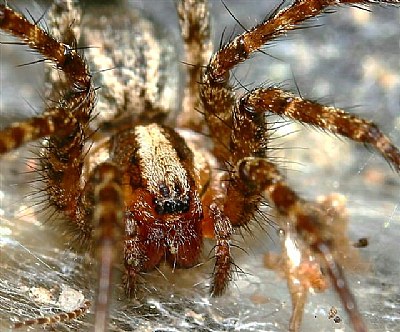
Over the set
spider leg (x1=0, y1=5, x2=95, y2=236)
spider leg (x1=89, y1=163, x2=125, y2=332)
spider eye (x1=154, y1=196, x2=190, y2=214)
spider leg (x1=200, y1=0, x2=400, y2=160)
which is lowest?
spider leg (x1=89, y1=163, x2=125, y2=332)

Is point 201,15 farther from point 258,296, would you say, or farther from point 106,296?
point 106,296

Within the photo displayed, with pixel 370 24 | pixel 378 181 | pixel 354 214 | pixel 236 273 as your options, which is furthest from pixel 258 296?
pixel 370 24

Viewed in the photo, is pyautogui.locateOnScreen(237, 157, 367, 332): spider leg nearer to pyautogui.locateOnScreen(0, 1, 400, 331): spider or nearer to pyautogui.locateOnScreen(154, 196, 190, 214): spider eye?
A: pyautogui.locateOnScreen(0, 1, 400, 331): spider

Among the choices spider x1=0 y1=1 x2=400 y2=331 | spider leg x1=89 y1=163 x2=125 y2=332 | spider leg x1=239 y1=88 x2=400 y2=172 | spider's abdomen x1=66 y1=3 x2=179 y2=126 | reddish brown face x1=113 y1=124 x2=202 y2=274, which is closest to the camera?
spider leg x1=89 y1=163 x2=125 y2=332

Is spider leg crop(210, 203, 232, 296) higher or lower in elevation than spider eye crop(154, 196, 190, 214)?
lower

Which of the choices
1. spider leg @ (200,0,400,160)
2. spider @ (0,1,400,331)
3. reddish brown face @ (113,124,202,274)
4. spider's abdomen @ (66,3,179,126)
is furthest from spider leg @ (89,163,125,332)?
spider's abdomen @ (66,3,179,126)

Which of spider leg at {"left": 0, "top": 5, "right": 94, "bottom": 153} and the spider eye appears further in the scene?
the spider eye
